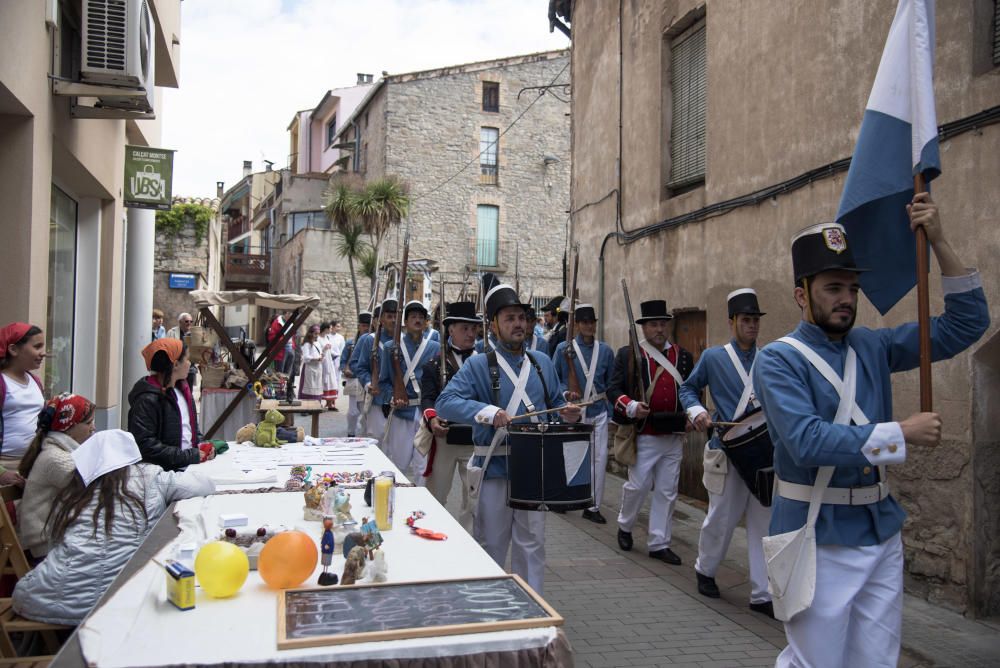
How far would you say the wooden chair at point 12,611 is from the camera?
13.0 feet

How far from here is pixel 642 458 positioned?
308 inches

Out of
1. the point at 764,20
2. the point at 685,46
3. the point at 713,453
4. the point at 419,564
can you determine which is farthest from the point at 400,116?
the point at 419,564

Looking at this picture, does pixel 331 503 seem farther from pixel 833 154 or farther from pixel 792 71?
pixel 792 71

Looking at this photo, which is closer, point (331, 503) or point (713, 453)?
point (331, 503)

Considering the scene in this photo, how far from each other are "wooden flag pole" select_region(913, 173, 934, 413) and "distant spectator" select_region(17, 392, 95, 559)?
3957 mm

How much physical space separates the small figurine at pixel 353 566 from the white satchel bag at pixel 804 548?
Result: 5.46 feet

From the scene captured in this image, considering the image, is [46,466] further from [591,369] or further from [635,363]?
[591,369]

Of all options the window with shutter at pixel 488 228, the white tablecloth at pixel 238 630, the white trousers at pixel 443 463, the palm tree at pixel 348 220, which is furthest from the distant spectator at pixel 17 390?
the window with shutter at pixel 488 228

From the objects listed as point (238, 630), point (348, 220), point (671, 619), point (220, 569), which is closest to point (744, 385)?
point (671, 619)

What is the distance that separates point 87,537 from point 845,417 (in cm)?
341

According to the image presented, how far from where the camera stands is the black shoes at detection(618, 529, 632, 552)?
7930 millimetres

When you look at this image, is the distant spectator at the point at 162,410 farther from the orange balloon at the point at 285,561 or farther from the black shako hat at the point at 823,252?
the black shako hat at the point at 823,252

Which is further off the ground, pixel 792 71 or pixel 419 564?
pixel 792 71

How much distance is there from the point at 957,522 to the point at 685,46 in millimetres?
6595
